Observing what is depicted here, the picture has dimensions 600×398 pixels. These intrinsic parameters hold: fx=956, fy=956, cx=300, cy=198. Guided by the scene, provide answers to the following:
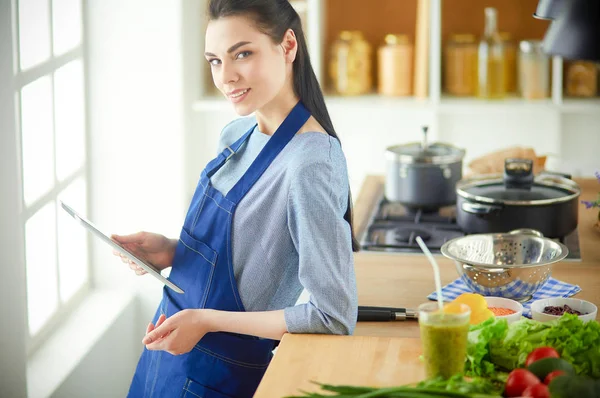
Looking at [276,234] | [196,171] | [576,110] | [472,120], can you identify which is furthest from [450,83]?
[276,234]

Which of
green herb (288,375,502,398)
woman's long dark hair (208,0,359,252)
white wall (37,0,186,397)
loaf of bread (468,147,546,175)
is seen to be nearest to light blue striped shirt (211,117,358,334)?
woman's long dark hair (208,0,359,252)

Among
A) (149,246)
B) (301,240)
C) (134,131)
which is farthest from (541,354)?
(134,131)

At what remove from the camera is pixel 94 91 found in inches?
144

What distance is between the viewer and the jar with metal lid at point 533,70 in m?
4.31

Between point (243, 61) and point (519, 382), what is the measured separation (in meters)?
0.87

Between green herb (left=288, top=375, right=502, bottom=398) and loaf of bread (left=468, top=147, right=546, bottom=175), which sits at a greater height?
loaf of bread (left=468, top=147, right=546, bottom=175)

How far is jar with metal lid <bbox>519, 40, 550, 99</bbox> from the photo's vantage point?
431 centimetres

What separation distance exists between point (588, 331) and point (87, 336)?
1.91 m

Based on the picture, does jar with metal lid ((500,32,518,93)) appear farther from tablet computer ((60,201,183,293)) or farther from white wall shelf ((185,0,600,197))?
tablet computer ((60,201,183,293))

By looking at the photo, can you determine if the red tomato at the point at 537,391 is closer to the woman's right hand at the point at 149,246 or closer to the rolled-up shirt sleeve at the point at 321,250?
the rolled-up shirt sleeve at the point at 321,250

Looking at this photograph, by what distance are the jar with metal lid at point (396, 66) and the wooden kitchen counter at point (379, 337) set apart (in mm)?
1439

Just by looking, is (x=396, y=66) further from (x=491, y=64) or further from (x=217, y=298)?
(x=217, y=298)

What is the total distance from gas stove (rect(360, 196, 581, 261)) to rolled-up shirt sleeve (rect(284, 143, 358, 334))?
2.46 ft

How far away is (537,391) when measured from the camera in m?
1.47
